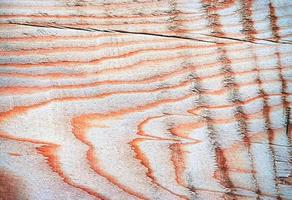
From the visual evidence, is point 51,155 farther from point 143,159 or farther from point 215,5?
point 215,5

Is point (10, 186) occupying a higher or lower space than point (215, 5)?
lower

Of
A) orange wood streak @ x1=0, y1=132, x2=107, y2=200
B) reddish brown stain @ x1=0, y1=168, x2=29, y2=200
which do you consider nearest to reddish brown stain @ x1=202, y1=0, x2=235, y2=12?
orange wood streak @ x1=0, y1=132, x2=107, y2=200

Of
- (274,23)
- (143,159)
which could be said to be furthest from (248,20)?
(143,159)

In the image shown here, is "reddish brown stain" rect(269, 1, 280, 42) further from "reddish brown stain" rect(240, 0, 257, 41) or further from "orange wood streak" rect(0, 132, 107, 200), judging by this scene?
"orange wood streak" rect(0, 132, 107, 200)

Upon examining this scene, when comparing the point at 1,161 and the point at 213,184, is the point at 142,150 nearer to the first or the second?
the point at 213,184

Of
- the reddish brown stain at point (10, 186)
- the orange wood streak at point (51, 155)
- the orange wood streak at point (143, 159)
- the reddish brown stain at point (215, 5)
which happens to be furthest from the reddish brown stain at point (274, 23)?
the reddish brown stain at point (10, 186)

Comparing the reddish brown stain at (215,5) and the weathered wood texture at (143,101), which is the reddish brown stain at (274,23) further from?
the reddish brown stain at (215,5)

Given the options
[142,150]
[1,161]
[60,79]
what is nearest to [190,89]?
[142,150]

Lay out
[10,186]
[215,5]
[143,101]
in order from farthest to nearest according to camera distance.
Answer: [215,5] → [143,101] → [10,186]
